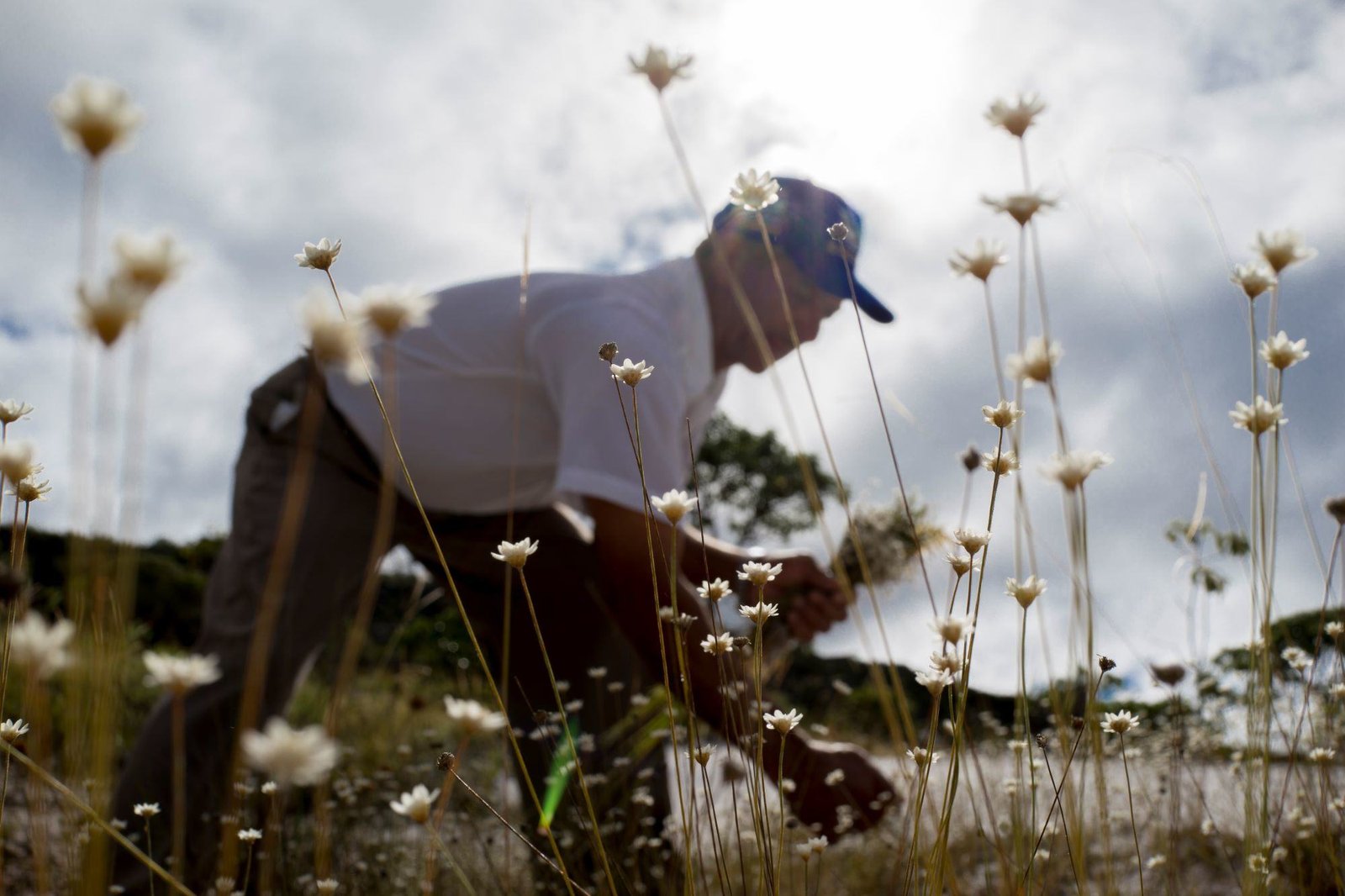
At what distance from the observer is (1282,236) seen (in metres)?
1.05

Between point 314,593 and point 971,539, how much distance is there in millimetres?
1815

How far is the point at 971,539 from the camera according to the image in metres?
1.01

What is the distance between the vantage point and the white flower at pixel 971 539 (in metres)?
1.00

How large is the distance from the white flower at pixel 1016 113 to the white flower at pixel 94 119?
796 millimetres

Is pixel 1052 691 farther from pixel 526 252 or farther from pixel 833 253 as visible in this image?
pixel 833 253

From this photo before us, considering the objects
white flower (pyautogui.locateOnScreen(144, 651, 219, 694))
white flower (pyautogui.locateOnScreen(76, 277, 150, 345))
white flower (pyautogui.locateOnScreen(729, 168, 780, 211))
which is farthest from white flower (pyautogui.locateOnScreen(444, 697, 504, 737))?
white flower (pyautogui.locateOnScreen(729, 168, 780, 211))

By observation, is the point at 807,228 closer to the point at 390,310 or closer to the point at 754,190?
the point at 754,190

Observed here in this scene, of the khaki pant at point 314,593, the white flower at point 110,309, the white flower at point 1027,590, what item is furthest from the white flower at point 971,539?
the khaki pant at point 314,593

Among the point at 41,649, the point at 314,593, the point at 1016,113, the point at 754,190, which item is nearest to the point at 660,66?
the point at 754,190

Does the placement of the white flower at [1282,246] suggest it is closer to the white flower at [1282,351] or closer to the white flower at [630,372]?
the white flower at [1282,351]

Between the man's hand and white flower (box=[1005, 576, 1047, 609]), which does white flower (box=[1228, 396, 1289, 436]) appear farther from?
the man's hand

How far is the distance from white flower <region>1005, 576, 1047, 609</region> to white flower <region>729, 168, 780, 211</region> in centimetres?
48

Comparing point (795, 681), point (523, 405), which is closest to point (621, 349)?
point (523, 405)

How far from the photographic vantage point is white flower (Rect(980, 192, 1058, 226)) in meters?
0.92
